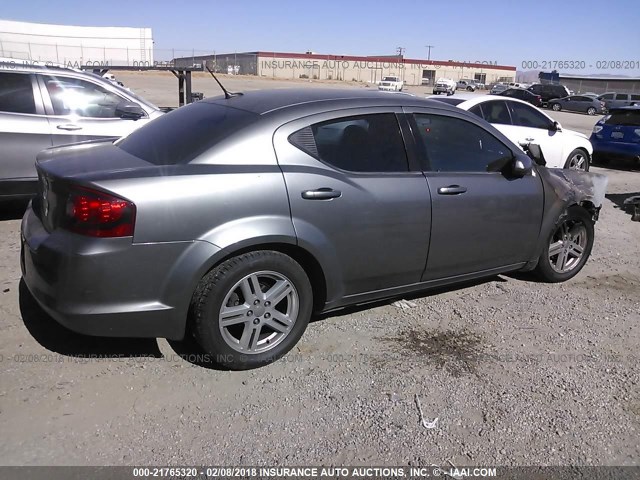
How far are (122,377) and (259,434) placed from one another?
38.0 inches

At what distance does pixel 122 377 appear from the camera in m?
3.25

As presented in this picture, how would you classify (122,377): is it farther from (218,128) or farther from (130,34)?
(130,34)

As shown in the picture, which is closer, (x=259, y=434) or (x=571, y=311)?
(x=259, y=434)

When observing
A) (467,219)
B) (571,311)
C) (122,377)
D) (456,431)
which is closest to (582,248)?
(571,311)

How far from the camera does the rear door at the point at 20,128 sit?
5789 millimetres

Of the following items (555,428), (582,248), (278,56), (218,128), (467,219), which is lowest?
(555,428)

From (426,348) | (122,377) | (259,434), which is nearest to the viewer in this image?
(259,434)

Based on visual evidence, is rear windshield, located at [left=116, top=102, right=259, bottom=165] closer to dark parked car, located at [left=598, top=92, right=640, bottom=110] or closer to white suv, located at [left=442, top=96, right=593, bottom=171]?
white suv, located at [left=442, top=96, right=593, bottom=171]

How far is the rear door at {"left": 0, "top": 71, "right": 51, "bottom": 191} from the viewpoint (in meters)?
5.79

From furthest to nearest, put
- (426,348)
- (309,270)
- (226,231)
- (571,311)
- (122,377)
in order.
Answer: (571,311)
(426,348)
(309,270)
(122,377)
(226,231)

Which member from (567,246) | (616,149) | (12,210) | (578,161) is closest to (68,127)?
(12,210)

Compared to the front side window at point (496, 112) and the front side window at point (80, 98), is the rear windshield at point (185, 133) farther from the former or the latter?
the front side window at point (496, 112)

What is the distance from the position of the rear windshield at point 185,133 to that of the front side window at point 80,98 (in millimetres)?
2688

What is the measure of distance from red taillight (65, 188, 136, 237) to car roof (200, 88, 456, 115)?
42.5 inches
